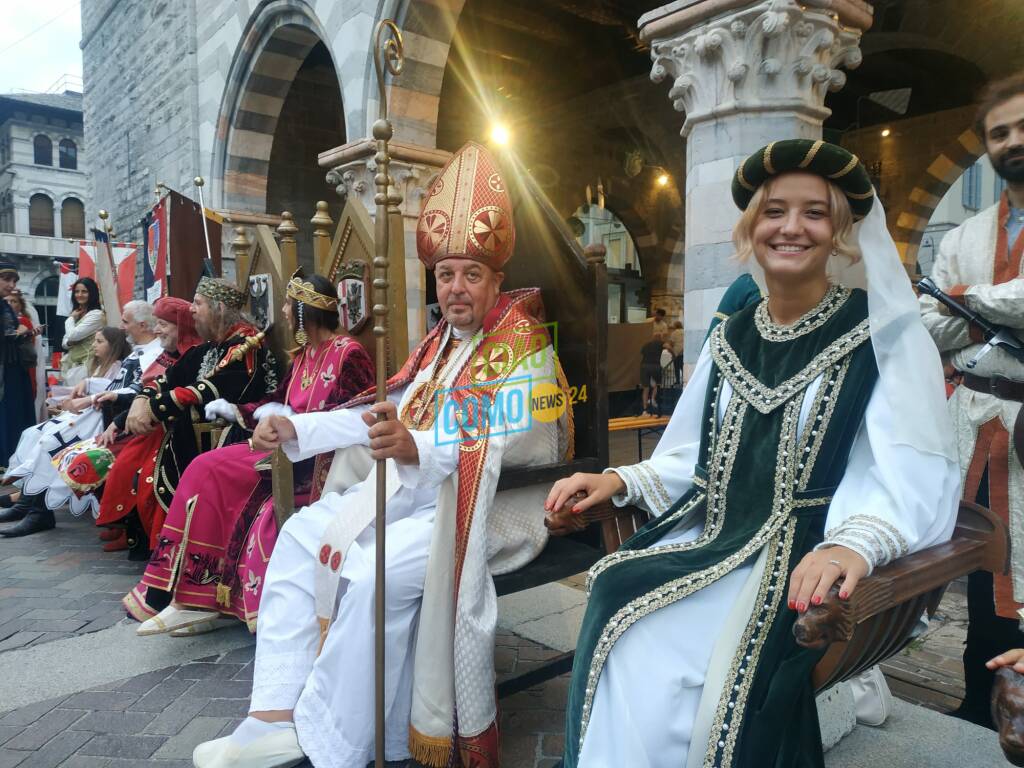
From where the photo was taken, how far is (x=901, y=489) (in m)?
1.39

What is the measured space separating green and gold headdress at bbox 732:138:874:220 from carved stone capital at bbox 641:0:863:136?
2.15m

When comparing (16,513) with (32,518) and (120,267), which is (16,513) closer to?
(32,518)

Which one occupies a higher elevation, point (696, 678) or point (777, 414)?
point (777, 414)

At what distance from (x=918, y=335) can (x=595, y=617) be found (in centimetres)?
93

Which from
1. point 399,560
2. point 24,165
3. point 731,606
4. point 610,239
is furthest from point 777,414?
point 24,165

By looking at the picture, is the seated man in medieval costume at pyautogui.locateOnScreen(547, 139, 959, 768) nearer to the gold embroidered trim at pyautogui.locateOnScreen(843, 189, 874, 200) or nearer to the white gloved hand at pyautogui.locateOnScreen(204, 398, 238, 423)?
the gold embroidered trim at pyautogui.locateOnScreen(843, 189, 874, 200)

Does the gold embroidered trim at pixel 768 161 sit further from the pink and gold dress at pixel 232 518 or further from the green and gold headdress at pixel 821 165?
the pink and gold dress at pixel 232 518

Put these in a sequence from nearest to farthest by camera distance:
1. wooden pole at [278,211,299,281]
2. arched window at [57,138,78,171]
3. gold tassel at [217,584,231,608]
Answer: 1. gold tassel at [217,584,231,608]
2. wooden pole at [278,211,299,281]
3. arched window at [57,138,78,171]

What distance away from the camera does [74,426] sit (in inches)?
205

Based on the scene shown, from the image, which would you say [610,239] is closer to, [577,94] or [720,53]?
[577,94]

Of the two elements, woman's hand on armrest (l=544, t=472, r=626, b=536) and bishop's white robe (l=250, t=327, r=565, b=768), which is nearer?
woman's hand on armrest (l=544, t=472, r=626, b=536)

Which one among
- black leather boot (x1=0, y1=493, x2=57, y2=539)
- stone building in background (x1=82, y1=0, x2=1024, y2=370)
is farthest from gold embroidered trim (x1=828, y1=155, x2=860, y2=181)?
black leather boot (x1=0, y1=493, x2=57, y2=539)

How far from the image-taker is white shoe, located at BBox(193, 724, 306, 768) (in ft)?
6.73

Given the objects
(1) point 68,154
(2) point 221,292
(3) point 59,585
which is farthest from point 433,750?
(1) point 68,154
